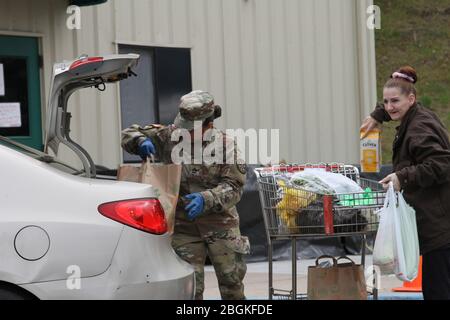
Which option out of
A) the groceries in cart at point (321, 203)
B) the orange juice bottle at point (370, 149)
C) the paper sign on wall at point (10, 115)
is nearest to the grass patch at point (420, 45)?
the paper sign on wall at point (10, 115)

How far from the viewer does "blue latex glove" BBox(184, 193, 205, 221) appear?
231 inches

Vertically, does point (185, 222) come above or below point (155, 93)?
below

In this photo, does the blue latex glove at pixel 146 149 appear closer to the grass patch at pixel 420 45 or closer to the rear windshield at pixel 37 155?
the rear windshield at pixel 37 155

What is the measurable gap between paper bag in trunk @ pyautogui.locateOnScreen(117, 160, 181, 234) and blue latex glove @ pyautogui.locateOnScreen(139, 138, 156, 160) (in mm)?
91

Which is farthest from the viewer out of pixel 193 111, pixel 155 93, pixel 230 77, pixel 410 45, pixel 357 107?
pixel 410 45

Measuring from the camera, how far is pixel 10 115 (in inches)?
384

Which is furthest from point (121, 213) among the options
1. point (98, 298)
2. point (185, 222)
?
point (185, 222)

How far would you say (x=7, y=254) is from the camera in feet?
15.0

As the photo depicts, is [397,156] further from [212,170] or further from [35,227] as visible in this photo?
[35,227]

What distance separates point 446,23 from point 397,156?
25.8 meters

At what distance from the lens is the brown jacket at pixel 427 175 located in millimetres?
5711

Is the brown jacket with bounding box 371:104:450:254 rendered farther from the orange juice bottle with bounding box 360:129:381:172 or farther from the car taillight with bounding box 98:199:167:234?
the car taillight with bounding box 98:199:167:234

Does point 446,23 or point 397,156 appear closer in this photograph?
point 397,156

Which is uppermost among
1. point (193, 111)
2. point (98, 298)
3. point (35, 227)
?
point (193, 111)
